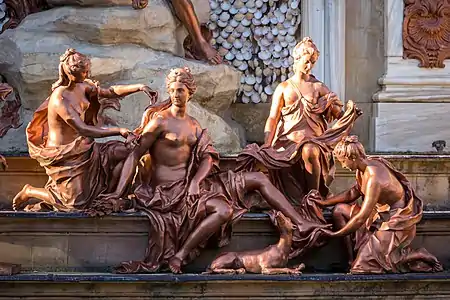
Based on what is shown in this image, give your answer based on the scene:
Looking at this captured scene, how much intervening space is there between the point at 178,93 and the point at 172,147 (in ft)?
1.40

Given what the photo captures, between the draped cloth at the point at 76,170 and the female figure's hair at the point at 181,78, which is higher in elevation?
the female figure's hair at the point at 181,78

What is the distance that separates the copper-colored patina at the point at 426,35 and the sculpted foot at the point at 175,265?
4139 millimetres

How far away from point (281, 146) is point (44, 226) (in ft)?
7.05

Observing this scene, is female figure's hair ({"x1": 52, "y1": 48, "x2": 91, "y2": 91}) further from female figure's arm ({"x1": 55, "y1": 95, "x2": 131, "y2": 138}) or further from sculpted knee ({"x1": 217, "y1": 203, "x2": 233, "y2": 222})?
sculpted knee ({"x1": 217, "y1": 203, "x2": 233, "y2": 222})

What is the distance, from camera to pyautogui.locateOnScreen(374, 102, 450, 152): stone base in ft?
40.6

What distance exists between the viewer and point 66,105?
9844 mm

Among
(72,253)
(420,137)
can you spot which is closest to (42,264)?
(72,253)

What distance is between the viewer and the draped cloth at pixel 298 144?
1023 cm

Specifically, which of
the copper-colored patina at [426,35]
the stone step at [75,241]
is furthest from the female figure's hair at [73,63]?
the copper-colored patina at [426,35]

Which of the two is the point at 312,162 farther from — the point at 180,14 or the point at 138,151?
the point at 180,14

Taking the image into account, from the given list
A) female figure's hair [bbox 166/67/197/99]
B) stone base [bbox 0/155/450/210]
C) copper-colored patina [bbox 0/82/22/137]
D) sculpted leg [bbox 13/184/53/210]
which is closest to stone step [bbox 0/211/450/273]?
sculpted leg [bbox 13/184/53/210]

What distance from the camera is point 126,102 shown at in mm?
11281

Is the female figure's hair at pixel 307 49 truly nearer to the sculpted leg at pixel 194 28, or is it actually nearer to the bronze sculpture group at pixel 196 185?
the bronze sculpture group at pixel 196 185

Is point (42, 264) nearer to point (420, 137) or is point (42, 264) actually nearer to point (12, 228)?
point (12, 228)
